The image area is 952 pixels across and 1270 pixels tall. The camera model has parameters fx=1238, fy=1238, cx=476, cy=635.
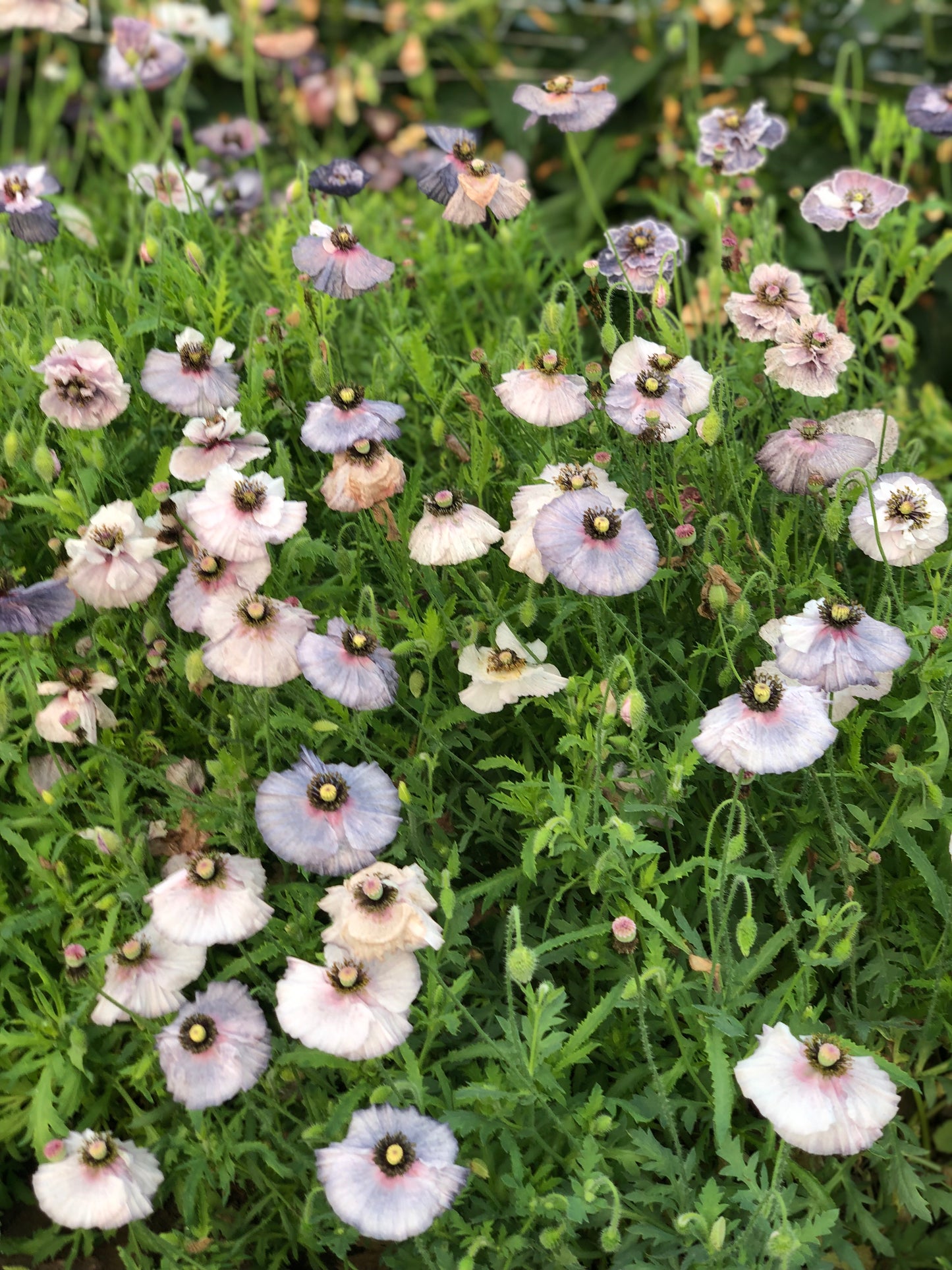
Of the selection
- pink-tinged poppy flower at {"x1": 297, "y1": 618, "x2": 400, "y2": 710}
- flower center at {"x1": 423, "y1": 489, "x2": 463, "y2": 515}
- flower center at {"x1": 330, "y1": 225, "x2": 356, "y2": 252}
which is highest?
flower center at {"x1": 330, "y1": 225, "x2": 356, "y2": 252}

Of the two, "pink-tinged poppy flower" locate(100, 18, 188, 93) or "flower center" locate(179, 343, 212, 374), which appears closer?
"flower center" locate(179, 343, 212, 374)

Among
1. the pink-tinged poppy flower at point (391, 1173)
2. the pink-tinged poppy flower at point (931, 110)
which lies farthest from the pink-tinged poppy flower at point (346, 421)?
the pink-tinged poppy flower at point (931, 110)

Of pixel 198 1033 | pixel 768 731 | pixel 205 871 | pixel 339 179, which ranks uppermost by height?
pixel 339 179

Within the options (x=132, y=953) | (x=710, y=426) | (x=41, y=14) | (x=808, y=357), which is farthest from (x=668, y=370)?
(x=41, y=14)

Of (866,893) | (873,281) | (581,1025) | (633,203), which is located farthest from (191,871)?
(633,203)

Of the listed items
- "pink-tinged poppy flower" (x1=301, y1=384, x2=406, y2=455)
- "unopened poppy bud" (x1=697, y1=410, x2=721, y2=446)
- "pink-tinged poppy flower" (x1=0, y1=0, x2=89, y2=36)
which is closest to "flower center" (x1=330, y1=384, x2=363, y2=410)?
"pink-tinged poppy flower" (x1=301, y1=384, x2=406, y2=455)

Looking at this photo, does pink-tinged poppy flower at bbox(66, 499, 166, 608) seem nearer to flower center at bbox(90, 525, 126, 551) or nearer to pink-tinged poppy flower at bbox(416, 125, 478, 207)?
flower center at bbox(90, 525, 126, 551)

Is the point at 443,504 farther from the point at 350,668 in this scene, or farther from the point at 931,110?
the point at 931,110
